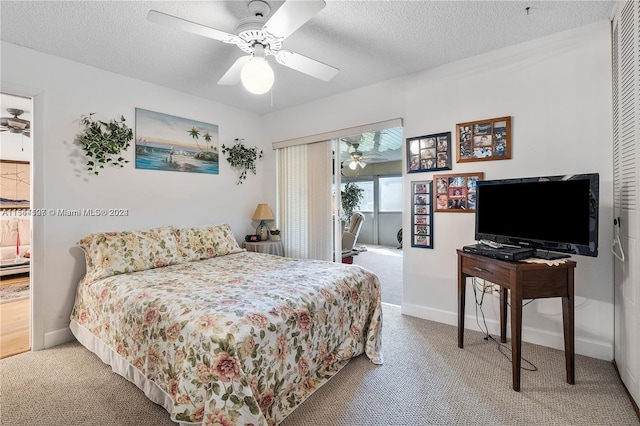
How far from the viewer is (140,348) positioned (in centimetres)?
171

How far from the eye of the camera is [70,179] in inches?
103

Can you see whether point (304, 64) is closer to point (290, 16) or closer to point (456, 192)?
point (290, 16)

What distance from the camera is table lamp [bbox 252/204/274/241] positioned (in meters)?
3.97

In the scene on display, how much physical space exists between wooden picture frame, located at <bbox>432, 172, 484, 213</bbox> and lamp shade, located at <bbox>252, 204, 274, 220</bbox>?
2.18m

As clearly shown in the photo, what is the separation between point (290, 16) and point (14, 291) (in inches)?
202

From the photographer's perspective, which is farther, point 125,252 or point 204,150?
point 204,150

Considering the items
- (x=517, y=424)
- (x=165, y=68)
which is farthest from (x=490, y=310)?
(x=165, y=68)

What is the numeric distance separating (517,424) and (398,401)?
0.60 meters

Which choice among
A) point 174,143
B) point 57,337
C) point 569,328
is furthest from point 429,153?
point 57,337

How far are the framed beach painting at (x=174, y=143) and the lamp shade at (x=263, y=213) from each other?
74cm

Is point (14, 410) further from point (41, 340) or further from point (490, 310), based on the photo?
point (490, 310)

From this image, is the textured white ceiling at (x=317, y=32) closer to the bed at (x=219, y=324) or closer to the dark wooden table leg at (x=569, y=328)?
the bed at (x=219, y=324)

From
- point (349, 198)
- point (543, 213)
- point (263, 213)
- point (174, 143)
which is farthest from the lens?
point (349, 198)

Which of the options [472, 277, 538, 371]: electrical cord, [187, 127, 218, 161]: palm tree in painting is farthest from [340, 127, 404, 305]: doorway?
[472, 277, 538, 371]: electrical cord
